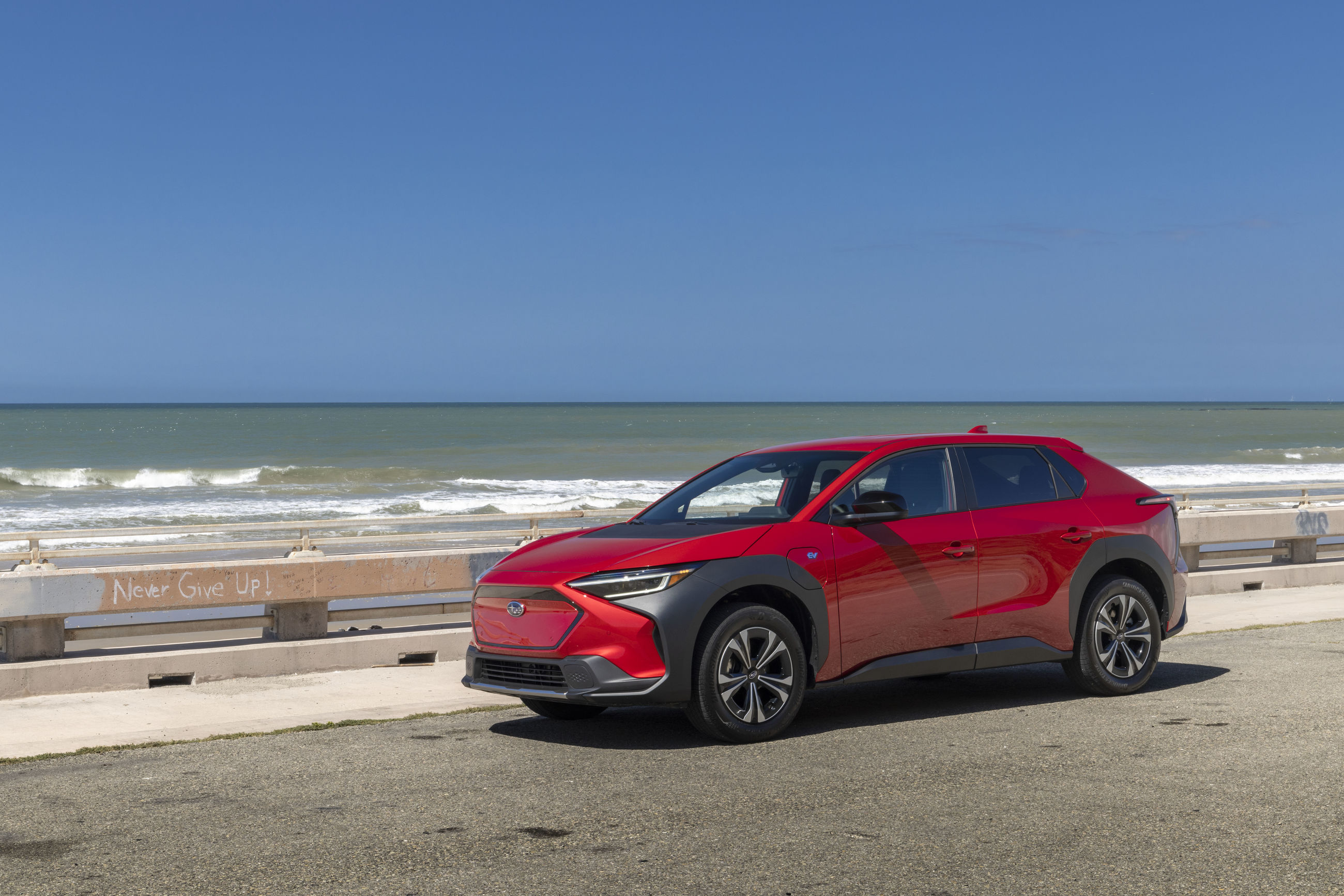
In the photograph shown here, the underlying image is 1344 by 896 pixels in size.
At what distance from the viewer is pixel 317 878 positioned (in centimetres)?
462

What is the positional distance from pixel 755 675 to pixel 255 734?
2824mm

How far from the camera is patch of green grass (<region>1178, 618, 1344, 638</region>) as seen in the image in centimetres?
1078

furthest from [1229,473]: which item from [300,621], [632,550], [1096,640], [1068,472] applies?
[632,550]

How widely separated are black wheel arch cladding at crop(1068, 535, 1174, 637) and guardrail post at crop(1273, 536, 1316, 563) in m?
6.06

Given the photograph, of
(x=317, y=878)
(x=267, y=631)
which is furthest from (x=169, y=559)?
(x=317, y=878)

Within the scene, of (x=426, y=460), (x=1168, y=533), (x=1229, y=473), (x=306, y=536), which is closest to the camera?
(x=1168, y=533)

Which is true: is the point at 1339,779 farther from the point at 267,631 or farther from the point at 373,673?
the point at 267,631

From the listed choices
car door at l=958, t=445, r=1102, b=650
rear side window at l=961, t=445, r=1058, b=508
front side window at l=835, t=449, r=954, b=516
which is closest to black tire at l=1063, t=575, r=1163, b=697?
car door at l=958, t=445, r=1102, b=650

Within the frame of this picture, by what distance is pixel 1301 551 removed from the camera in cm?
1368

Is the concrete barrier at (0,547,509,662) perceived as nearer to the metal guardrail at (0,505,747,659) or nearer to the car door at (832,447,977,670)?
the metal guardrail at (0,505,747,659)

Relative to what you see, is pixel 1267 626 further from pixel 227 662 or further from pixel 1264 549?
pixel 227 662

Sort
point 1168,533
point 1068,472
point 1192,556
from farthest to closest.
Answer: point 1192,556 < point 1168,533 < point 1068,472

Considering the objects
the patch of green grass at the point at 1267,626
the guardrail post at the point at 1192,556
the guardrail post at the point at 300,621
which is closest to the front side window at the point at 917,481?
the patch of green grass at the point at 1267,626

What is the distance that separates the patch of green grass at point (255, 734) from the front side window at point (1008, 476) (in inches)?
122
